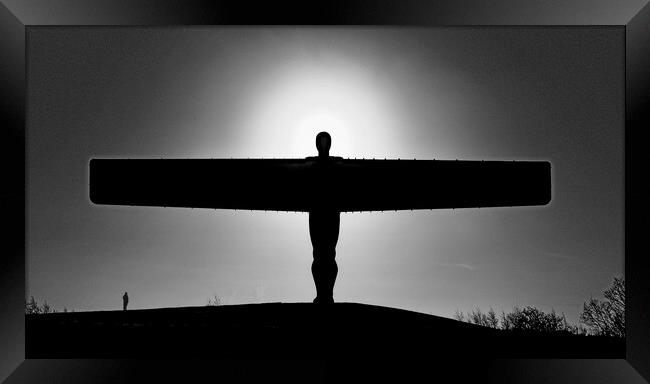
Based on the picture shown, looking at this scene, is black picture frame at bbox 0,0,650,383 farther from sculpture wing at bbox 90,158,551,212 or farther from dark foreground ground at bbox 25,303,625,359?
sculpture wing at bbox 90,158,551,212

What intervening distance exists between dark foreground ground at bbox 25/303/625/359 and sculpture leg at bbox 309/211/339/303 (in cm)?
8

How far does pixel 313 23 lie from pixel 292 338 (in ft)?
3.75

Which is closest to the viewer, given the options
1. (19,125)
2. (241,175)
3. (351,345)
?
(351,345)

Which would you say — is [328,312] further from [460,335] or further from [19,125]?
[19,125]

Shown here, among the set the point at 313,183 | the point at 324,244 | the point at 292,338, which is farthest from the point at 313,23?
the point at 292,338

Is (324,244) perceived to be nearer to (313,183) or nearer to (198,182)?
(313,183)

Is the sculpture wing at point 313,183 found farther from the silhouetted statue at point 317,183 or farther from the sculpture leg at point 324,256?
the sculpture leg at point 324,256

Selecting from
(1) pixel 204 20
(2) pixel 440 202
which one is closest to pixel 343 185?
(2) pixel 440 202

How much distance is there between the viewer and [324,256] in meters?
2.60

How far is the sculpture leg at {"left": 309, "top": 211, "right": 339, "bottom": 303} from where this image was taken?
255 cm

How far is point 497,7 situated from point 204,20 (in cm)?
105

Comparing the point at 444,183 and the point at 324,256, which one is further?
the point at 324,256

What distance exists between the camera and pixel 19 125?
7.33ft

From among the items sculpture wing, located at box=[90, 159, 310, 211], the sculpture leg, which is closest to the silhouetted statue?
sculpture wing, located at box=[90, 159, 310, 211]
